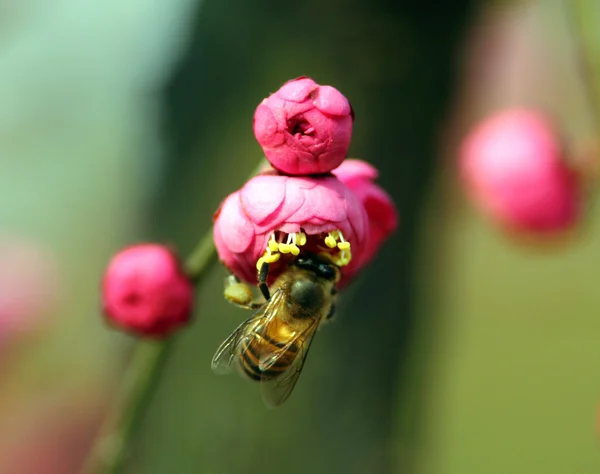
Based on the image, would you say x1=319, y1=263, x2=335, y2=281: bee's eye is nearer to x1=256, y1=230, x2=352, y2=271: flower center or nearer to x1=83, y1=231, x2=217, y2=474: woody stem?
x1=256, y1=230, x2=352, y2=271: flower center

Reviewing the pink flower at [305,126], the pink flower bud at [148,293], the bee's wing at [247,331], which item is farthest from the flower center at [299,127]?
the pink flower bud at [148,293]

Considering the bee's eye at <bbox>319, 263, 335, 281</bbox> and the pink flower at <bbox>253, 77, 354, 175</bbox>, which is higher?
the pink flower at <bbox>253, 77, 354, 175</bbox>

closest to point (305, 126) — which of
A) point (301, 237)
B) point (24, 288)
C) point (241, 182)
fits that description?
point (301, 237)

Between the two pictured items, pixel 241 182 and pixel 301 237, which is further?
pixel 241 182

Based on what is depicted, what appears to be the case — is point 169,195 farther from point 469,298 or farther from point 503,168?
point 469,298

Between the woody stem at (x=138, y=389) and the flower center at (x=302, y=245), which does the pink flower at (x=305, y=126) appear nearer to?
the flower center at (x=302, y=245)

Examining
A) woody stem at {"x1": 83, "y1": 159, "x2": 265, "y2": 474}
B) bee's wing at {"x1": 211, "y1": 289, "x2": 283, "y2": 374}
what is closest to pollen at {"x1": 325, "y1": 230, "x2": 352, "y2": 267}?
bee's wing at {"x1": 211, "y1": 289, "x2": 283, "y2": 374}

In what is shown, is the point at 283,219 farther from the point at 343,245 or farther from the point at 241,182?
the point at 241,182
